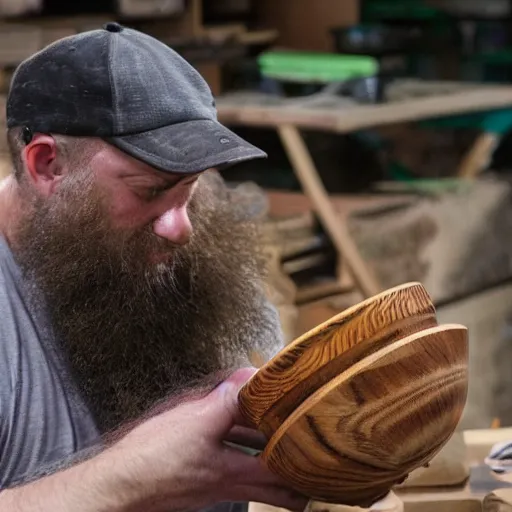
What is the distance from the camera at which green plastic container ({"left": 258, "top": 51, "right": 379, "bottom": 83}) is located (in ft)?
9.87

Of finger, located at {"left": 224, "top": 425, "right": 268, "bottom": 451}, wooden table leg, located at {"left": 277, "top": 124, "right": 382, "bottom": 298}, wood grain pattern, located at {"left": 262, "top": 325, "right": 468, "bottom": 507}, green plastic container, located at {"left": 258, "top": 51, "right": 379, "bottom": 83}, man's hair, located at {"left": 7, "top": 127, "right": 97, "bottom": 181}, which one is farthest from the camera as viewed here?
green plastic container, located at {"left": 258, "top": 51, "right": 379, "bottom": 83}

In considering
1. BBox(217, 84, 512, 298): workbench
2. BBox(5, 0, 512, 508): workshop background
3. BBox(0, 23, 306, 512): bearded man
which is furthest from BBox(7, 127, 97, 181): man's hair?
BBox(217, 84, 512, 298): workbench

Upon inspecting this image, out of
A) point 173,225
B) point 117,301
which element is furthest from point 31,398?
point 173,225

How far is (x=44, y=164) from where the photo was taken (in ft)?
3.76

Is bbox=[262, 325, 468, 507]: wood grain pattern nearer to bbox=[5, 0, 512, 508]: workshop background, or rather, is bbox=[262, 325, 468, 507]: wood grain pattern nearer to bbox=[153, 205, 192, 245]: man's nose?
bbox=[153, 205, 192, 245]: man's nose

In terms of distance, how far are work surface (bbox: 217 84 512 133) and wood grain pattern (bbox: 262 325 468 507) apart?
179 cm

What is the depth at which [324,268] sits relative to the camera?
10.0ft

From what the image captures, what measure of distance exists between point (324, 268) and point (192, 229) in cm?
190

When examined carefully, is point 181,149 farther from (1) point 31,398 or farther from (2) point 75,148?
(1) point 31,398

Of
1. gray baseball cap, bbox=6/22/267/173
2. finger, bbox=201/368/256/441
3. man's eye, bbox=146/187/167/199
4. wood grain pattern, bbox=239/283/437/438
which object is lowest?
finger, bbox=201/368/256/441

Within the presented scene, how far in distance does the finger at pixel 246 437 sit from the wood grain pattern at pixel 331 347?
0.31 ft

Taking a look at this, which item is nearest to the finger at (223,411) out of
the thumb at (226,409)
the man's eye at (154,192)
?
the thumb at (226,409)

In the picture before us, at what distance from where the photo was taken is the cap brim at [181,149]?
1.10m

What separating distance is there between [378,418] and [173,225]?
1.13ft
